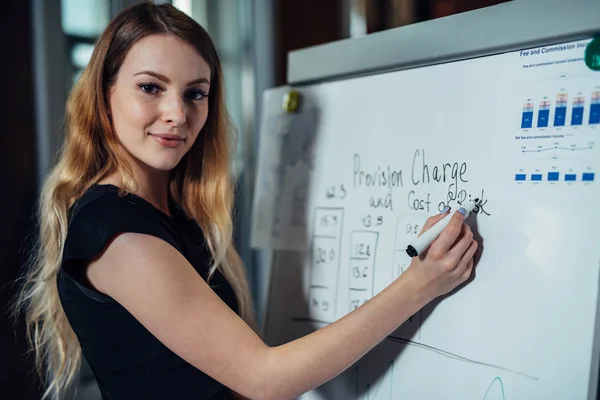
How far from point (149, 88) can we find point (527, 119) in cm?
63

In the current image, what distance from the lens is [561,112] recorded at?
2.66ft

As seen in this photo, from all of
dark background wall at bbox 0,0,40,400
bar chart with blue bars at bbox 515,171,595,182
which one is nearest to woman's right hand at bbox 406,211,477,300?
bar chart with blue bars at bbox 515,171,595,182

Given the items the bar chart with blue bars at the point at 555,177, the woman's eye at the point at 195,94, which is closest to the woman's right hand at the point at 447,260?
the bar chart with blue bars at the point at 555,177

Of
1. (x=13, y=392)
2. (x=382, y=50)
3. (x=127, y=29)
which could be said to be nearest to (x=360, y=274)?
(x=382, y=50)

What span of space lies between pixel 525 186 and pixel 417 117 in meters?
0.25

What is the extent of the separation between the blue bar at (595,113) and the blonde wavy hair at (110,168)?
0.66 meters

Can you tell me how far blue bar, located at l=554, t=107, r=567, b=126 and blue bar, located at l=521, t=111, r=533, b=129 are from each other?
0.04 meters

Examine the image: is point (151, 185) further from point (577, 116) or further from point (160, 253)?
point (577, 116)

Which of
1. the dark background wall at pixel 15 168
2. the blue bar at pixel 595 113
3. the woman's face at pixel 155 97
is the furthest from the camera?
the dark background wall at pixel 15 168

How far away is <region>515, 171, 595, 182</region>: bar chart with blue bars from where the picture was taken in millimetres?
780

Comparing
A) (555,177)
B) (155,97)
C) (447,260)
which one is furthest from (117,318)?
(555,177)

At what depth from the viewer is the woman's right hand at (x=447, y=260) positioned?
33.1 inches

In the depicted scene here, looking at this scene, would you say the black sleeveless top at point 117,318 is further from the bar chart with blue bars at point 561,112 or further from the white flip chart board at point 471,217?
the bar chart with blue bars at point 561,112

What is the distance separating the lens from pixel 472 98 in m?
0.92
